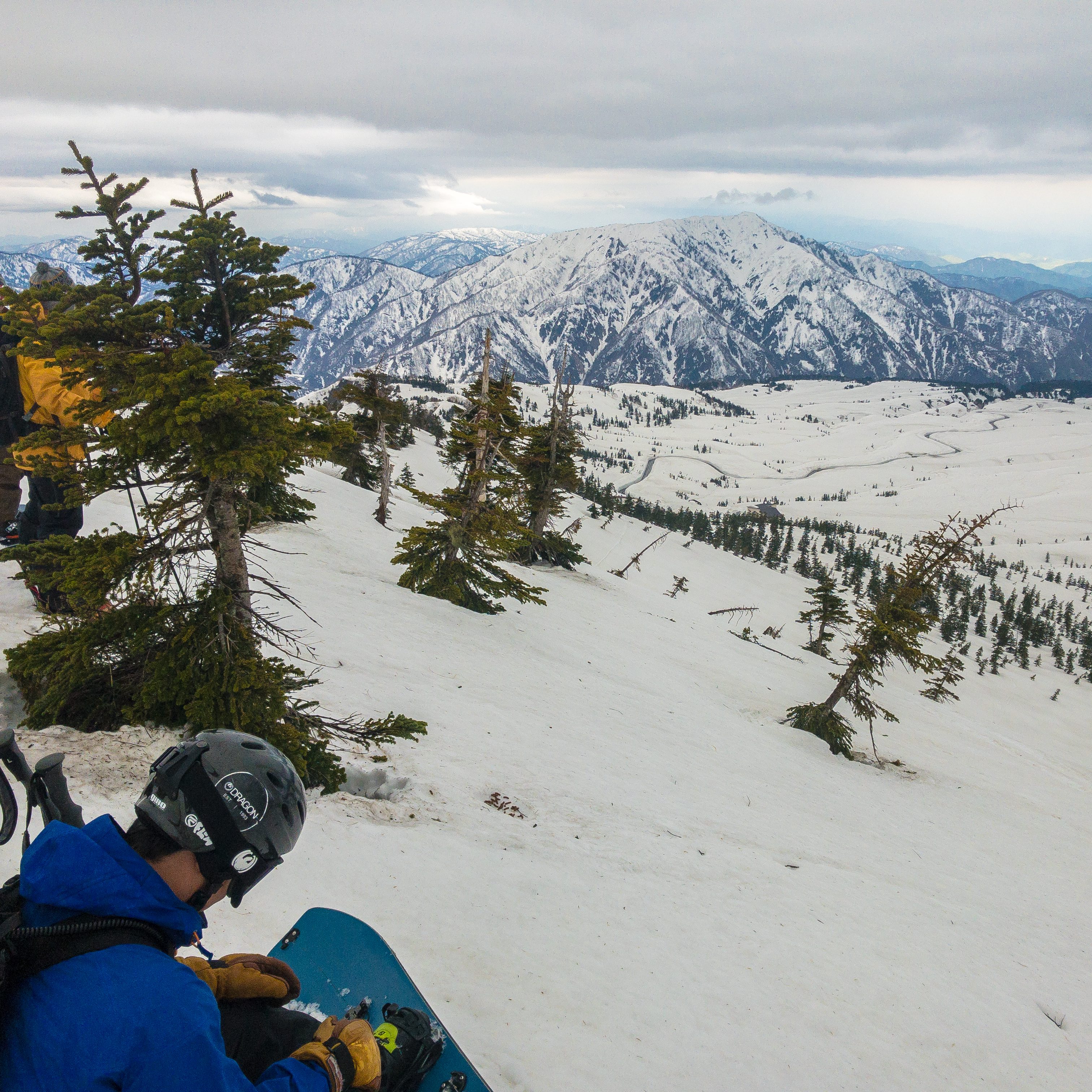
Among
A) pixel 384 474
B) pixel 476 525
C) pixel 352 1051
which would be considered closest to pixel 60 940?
pixel 352 1051

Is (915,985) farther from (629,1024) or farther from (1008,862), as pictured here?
(1008,862)

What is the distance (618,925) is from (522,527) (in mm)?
13448

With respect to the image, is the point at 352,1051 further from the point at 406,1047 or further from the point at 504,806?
the point at 504,806

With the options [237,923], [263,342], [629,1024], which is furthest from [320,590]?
[629,1024]

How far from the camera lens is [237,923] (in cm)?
518

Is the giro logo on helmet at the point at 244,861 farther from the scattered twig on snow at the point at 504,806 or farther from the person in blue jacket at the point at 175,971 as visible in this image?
the scattered twig on snow at the point at 504,806

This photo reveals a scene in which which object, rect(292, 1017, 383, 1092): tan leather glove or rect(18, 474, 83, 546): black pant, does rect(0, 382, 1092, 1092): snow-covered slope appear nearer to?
rect(18, 474, 83, 546): black pant

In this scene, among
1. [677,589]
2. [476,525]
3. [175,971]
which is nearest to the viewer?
[175,971]

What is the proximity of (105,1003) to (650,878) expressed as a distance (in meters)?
7.65

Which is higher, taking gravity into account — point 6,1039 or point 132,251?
point 132,251

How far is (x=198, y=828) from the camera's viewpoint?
2691mm

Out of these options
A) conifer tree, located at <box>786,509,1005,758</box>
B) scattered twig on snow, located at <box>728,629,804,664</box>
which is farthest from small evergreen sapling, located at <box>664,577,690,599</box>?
conifer tree, located at <box>786,509,1005,758</box>

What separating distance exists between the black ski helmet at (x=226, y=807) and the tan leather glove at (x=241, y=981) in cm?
53

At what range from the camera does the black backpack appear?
6.68ft
